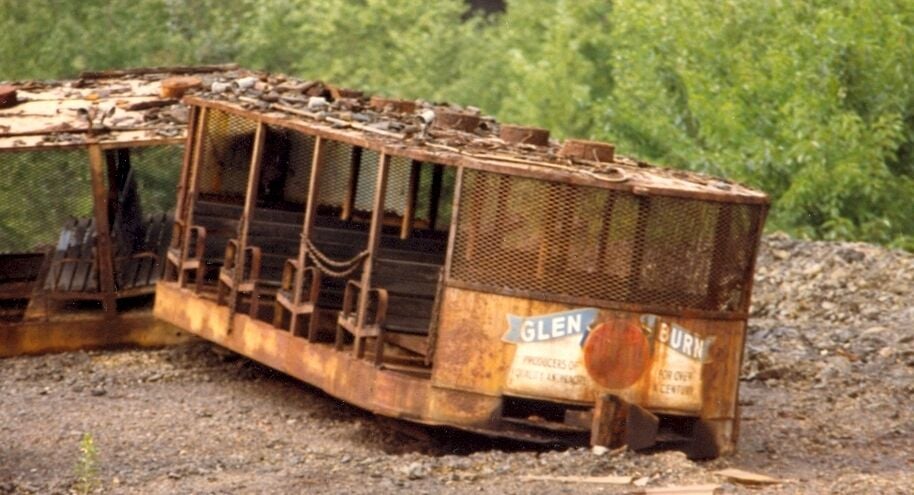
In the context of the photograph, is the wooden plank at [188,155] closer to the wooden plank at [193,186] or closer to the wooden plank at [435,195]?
the wooden plank at [193,186]

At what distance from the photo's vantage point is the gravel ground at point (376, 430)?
12750 millimetres

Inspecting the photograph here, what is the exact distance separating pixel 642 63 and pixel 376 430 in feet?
66.6

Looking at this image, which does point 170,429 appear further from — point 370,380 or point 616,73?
point 616,73

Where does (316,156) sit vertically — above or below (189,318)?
above

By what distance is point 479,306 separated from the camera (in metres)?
13.6

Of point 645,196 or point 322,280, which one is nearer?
point 645,196

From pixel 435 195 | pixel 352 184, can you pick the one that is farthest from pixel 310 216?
pixel 352 184

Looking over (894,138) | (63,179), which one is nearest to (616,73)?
(894,138)

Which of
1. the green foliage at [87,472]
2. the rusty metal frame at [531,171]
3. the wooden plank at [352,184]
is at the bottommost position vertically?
the green foliage at [87,472]

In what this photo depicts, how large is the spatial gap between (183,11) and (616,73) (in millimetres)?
9215

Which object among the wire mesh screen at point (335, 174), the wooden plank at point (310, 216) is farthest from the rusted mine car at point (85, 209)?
the wooden plank at point (310, 216)

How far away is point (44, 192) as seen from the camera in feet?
66.5

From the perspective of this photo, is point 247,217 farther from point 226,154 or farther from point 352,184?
point 226,154

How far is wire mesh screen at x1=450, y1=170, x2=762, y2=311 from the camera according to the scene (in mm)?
13492
